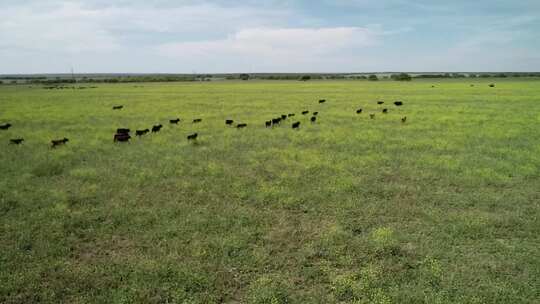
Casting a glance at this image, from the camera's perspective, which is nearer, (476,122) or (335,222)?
(335,222)

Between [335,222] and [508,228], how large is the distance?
3.45 meters

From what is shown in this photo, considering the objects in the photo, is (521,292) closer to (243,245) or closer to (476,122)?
(243,245)

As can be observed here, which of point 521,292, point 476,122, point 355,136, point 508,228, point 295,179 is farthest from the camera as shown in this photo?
point 476,122

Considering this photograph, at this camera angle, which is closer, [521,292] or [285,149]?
[521,292]

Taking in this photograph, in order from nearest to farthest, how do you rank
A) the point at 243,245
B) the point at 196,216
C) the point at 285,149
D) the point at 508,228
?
the point at 243,245
the point at 508,228
the point at 196,216
the point at 285,149

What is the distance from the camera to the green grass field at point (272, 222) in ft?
18.0

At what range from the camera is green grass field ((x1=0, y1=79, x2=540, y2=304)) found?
5.48 meters

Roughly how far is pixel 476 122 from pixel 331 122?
8381 mm

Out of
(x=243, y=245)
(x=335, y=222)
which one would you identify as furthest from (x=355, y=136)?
(x=243, y=245)

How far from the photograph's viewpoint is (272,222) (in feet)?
25.6

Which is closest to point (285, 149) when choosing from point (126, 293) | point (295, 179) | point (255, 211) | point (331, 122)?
point (295, 179)

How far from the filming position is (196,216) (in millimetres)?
8078

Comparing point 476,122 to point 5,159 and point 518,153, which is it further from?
point 5,159

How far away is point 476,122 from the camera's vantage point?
70.1 feet
